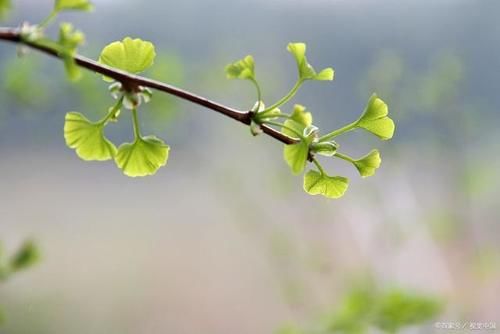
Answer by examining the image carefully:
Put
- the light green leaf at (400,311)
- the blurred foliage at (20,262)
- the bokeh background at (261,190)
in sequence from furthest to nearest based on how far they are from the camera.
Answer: the bokeh background at (261,190)
the light green leaf at (400,311)
the blurred foliage at (20,262)

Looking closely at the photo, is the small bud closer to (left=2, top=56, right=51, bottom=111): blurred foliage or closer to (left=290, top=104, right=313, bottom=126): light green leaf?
(left=290, top=104, right=313, bottom=126): light green leaf

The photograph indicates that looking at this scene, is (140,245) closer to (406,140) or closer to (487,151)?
(406,140)

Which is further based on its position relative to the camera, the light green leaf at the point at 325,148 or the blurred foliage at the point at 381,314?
the blurred foliage at the point at 381,314

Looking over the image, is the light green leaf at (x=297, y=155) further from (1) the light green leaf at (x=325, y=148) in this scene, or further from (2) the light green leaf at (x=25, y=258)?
A: (2) the light green leaf at (x=25, y=258)

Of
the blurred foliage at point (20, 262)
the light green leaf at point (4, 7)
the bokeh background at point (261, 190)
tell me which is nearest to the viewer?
the light green leaf at point (4, 7)

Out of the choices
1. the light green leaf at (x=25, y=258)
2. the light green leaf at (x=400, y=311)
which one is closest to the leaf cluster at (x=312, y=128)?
the light green leaf at (x=25, y=258)

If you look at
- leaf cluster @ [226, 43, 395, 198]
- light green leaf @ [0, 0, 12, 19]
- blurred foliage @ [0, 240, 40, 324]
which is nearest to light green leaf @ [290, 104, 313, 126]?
leaf cluster @ [226, 43, 395, 198]
